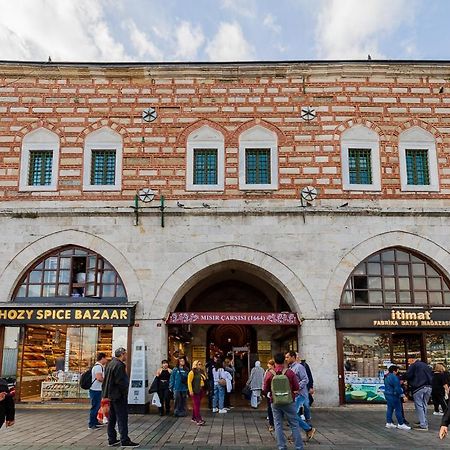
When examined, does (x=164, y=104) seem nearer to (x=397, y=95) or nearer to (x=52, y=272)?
(x=52, y=272)

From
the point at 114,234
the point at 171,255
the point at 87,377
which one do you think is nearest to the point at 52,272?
the point at 114,234

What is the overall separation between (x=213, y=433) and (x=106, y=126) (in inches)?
355

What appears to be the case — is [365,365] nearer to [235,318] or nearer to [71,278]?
[235,318]

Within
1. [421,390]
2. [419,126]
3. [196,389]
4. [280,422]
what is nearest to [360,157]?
[419,126]

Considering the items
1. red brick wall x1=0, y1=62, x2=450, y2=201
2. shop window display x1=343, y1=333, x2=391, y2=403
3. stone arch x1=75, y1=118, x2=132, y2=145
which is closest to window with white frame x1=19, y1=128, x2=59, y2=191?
red brick wall x1=0, y1=62, x2=450, y2=201

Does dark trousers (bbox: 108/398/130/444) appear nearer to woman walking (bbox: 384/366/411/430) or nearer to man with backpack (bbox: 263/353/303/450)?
man with backpack (bbox: 263/353/303/450)

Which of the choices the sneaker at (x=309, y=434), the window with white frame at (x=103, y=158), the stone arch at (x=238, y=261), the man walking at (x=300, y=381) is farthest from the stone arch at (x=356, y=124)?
the sneaker at (x=309, y=434)

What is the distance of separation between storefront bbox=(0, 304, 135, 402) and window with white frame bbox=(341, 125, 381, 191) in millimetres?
6930

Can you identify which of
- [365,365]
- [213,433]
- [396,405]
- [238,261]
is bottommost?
[213,433]

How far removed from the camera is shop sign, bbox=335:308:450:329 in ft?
46.2

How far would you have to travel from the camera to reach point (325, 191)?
15.0 meters

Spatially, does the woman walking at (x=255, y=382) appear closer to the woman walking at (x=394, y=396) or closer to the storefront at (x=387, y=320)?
the storefront at (x=387, y=320)

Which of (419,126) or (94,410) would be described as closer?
(94,410)

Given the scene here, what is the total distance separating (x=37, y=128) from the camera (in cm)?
1538
